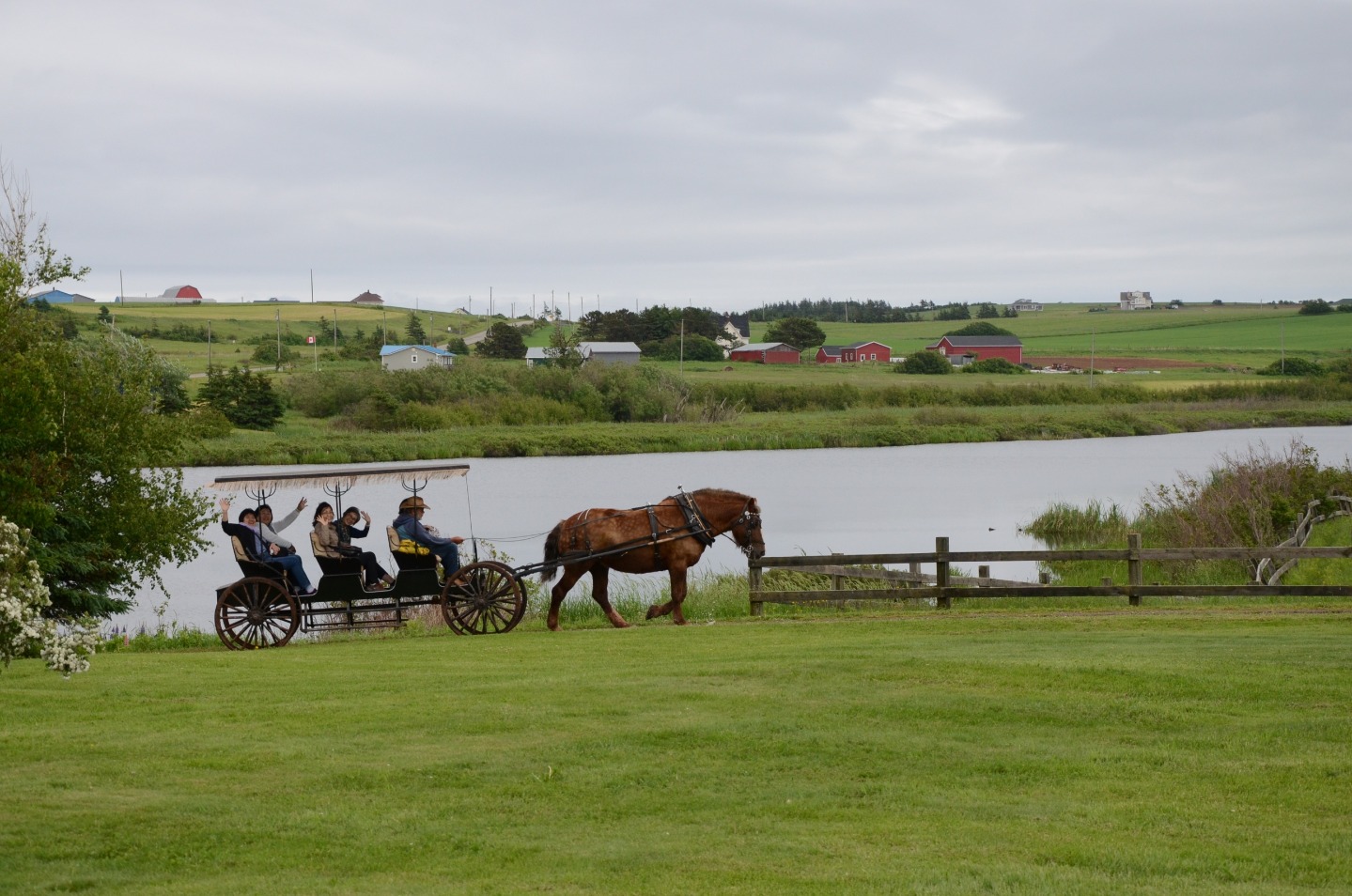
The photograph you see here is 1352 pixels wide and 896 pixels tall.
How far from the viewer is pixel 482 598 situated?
1582 centimetres

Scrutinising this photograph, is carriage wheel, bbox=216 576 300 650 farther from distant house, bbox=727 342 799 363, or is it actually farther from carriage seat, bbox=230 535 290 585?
distant house, bbox=727 342 799 363

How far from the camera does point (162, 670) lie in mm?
12586

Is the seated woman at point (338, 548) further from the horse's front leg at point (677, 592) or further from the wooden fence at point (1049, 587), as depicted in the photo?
the wooden fence at point (1049, 587)

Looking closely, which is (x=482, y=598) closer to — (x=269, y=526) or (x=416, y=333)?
(x=269, y=526)

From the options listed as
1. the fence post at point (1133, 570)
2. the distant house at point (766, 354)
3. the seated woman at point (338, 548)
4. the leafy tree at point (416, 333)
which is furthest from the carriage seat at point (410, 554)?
the leafy tree at point (416, 333)

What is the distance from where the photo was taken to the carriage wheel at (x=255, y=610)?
15.3 meters

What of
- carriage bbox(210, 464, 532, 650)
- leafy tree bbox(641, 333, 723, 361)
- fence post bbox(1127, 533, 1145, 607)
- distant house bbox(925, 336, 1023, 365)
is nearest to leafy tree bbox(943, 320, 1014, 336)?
distant house bbox(925, 336, 1023, 365)

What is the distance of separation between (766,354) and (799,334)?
391 inches

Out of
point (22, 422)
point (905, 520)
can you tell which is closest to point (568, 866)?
point (22, 422)

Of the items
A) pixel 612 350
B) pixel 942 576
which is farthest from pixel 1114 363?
pixel 942 576

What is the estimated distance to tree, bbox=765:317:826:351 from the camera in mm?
130750

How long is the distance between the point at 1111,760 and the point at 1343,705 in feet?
7.66

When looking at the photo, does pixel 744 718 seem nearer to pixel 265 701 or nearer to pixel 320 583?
pixel 265 701

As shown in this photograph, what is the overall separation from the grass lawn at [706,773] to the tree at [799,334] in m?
119
